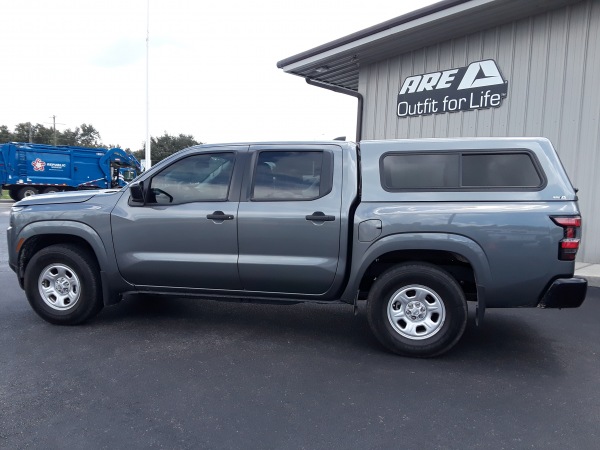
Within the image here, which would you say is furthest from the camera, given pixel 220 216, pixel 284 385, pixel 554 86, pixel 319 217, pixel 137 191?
pixel 554 86

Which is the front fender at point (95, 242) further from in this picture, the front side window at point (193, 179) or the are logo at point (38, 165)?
the are logo at point (38, 165)

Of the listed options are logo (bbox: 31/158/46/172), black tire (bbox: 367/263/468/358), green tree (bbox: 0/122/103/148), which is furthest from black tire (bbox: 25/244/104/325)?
green tree (bbox: 0/122/103/148)

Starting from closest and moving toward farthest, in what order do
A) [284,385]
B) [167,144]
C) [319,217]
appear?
[284,385], [319,217], [167,144]

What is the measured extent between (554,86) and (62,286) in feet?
27.5

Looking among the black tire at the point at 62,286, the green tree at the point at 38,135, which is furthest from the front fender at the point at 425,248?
the green tree at the point at 38,135

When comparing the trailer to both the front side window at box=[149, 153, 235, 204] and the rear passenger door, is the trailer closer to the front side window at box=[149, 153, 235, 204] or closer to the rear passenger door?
the front side window at box=[149, 153, 235, 204]

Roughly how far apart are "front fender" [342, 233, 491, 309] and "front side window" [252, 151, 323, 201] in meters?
0.73

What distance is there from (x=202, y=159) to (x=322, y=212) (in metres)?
1.34

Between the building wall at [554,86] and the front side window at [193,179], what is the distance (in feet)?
21.3

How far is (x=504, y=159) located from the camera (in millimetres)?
3959

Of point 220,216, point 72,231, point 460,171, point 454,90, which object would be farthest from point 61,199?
point 454,90

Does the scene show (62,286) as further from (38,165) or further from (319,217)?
(38,165)

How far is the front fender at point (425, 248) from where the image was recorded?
3832 millimetres

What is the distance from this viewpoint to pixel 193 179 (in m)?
4.57
